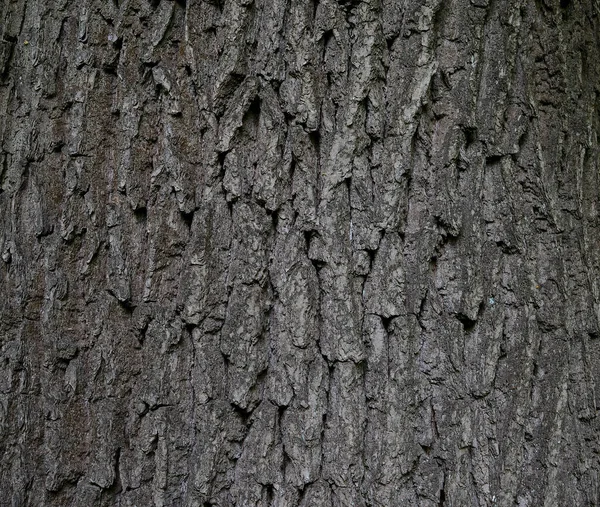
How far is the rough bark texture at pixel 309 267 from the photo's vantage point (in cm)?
151

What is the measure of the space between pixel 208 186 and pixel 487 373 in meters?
0.88

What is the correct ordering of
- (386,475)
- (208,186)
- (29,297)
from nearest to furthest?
(386,475)
(208,186)
(29,297)

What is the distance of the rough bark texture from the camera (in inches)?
59.6

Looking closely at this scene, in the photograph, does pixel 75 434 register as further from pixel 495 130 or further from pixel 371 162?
pixel 495 130

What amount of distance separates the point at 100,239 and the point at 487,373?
1114 mm

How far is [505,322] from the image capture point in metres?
1.56

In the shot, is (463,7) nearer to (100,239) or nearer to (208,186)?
(208,186)

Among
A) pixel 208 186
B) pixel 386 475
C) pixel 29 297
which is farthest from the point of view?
pixel 29 297

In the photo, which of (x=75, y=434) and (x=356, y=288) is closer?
(x=356, y=288)

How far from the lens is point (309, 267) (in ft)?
4.99

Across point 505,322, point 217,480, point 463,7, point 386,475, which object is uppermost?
point 463,7

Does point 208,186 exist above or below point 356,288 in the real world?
above

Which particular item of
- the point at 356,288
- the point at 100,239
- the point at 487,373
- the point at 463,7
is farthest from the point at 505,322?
the point at 100,239

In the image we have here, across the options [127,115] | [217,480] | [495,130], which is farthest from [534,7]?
[217,480]
